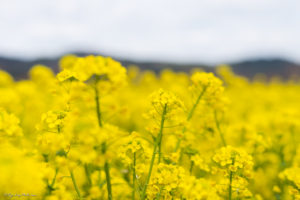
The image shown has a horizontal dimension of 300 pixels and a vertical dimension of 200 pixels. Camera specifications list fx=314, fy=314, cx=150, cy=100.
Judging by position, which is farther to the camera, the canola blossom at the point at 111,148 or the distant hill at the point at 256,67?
the distant hill at the point at 256,67

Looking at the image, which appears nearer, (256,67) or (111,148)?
(111,148)

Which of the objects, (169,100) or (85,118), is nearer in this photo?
(85,118)

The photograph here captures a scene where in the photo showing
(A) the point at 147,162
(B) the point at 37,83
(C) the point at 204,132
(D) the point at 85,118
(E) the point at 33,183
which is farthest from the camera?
(B) the point at 37,83

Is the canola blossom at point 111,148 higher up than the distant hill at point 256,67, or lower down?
lower down

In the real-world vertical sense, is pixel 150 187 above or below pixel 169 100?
below

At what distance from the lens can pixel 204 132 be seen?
12.3 ft

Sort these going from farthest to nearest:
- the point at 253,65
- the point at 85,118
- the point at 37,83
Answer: the point at 253,65 < the point at 37,83 < the point at 85,118

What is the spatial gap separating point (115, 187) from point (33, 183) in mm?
1222

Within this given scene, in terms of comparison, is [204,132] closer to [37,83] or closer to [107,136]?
[107,136]

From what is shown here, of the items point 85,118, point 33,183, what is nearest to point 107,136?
point 85,118

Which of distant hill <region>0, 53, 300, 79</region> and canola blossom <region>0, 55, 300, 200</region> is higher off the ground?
distant hill <region>0, 53, 300, 79</region>

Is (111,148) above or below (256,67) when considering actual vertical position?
below

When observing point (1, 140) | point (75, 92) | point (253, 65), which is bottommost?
point (1, 140)

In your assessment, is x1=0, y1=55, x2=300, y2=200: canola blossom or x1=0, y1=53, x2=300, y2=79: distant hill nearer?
x1=0, y1=55, x2=300, y2=200: canola blossom
